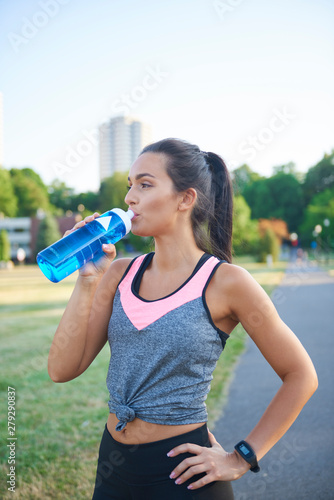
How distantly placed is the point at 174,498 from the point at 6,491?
2488 millimetres

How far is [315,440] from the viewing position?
4.27 metres

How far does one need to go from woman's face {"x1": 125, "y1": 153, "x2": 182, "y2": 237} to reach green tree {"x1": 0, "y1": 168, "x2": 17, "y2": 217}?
2789 inches

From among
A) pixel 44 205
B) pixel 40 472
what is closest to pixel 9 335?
pixel 40 472

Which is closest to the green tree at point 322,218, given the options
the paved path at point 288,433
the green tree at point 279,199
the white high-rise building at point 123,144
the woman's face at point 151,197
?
the green tree at point 279,199

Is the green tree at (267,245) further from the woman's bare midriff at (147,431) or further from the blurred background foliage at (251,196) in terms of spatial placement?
the woman's bare midriff at (147,431)

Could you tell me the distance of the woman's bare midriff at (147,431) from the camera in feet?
5.30

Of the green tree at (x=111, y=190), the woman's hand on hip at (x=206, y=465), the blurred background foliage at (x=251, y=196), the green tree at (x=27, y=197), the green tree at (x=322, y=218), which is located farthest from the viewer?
the green tree at (x=27, y=197)

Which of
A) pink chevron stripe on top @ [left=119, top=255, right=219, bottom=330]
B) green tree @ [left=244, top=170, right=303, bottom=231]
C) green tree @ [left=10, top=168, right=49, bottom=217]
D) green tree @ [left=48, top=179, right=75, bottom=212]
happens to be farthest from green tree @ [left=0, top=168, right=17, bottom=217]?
pink chevron stripe on top @ [left=119, top=255, right=219, bottom=330]

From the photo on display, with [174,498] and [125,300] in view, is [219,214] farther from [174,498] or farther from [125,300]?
[174,498]

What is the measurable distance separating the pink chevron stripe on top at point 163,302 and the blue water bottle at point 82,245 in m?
0.26

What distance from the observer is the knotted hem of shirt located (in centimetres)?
161

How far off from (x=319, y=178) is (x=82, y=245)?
7568cm

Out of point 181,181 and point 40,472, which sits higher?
point 181,181

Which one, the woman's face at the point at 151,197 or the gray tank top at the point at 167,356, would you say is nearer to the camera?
the gray tank top at the point at 167,356
